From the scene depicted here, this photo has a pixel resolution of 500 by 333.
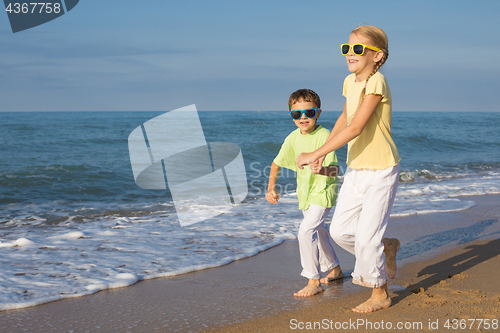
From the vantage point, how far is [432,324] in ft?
7.98

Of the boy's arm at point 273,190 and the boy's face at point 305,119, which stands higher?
the boy's face at point 305,119

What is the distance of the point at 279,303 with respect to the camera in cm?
293

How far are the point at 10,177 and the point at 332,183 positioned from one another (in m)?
9.48

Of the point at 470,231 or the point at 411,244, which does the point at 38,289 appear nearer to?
the point at 411,244

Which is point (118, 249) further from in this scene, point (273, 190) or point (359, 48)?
point (359, 48)

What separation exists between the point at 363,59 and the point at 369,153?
551mm

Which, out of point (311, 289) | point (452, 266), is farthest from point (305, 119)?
point (452, 266)

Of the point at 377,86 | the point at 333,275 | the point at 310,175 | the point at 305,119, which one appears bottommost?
the point at 333,275

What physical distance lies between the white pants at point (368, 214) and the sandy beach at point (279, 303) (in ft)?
0.91

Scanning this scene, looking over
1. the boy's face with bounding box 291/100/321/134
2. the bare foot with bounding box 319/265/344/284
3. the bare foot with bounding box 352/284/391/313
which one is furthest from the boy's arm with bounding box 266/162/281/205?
the bare foot with bounding box 352/284/391/313

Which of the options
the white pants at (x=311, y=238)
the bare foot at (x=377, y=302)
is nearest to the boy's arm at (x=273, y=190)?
the white pants at (x=311, y=238)

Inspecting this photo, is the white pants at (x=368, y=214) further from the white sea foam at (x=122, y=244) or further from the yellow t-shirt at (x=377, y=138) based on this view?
the white sea foam at (x=122, y=244)

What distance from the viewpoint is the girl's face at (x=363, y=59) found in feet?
8.21

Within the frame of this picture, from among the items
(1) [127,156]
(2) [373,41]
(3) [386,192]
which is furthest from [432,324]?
(1) [127,156]
